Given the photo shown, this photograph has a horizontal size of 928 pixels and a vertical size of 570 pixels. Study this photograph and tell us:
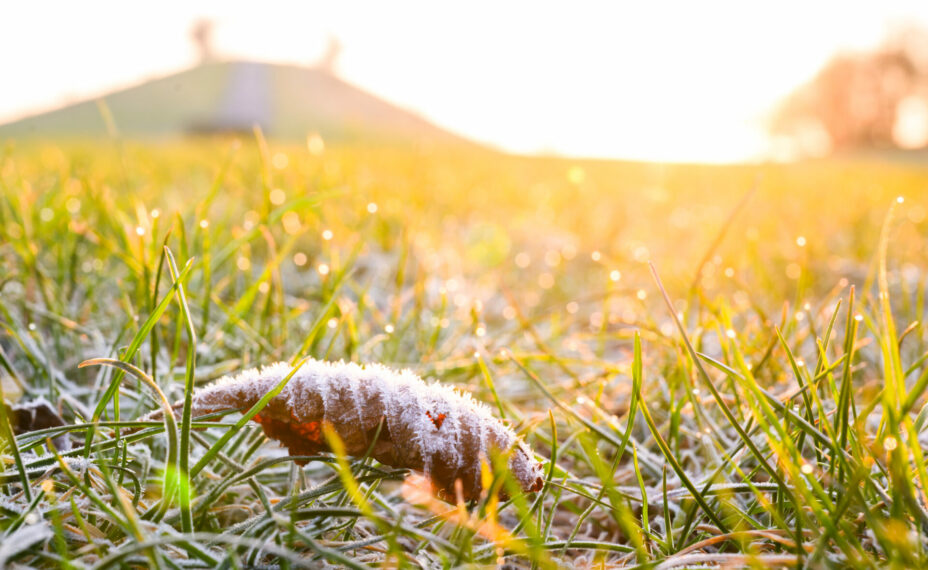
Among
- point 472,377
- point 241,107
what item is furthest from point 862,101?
point 472,377

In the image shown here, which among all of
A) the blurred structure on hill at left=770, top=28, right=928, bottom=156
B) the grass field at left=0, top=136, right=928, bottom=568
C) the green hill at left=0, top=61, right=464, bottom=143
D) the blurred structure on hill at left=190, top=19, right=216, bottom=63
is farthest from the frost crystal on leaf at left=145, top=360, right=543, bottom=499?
the blurred structure on hill at left=190, top=19, right=216, bottom=63

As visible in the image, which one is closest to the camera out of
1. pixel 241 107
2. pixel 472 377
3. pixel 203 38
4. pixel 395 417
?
pixel 395 417

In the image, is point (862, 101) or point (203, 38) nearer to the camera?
point (862, 101)

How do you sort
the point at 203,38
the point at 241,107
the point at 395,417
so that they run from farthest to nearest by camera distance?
the point at 203,38
the point at 241,107
the point at 395,417

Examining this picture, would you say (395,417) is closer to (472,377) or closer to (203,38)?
(472,377)

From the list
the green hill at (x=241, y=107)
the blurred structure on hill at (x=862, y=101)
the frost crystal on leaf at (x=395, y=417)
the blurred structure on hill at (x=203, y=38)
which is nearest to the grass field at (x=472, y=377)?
the frost crystal on leaf at (x=395, y=417)

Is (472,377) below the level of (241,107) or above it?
below

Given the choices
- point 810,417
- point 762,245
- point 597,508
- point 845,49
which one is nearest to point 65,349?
point 597,508

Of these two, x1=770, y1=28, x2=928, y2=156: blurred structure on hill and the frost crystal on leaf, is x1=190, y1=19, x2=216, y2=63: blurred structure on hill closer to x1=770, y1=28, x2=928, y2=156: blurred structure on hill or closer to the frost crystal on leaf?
x1=770, y1=28, x2=928, y2=156: blurred structure on hill

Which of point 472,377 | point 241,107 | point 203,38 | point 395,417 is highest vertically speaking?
point 203,38
